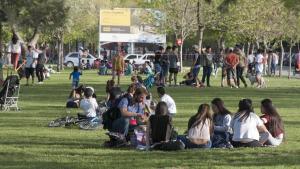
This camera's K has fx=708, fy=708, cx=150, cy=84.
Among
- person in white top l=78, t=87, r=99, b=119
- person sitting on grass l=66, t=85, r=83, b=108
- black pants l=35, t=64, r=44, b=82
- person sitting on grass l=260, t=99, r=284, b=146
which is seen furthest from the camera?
black pants l=35, t=64, r=44, b=82

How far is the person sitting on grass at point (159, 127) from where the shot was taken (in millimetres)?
12664

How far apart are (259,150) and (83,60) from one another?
48818 mm

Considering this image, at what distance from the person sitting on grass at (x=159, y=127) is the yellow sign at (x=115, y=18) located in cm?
4984

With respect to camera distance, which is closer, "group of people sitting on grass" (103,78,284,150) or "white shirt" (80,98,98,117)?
"group of people sitting on grass" (103,78,284,150)

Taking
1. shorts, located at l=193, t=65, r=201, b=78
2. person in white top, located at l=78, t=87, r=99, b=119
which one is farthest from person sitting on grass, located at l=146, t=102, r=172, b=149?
shorts, located at l=193, t=65, r=201, b=78

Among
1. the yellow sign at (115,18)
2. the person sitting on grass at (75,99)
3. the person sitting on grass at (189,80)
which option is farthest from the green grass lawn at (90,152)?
the yellow sign at (115,18)

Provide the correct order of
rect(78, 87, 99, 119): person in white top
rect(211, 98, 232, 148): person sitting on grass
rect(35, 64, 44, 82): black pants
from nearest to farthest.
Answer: rect(211, 98, 232, 148): person sitting on grass < rect(78, 87, 99, 119): person in white top < rect(35, 64, 44, 82): black pants

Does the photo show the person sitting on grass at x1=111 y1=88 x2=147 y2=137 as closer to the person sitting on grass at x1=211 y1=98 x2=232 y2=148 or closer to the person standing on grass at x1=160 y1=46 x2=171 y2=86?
the person sitting on grass at x1=211 y1=98 x2=232 y2=148

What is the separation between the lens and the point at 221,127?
1348 cm

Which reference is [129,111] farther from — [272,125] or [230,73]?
[230,73]

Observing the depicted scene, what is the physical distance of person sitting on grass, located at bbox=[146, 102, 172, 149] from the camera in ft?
41.5

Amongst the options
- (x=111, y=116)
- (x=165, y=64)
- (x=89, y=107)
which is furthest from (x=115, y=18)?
(x=111, y=116)

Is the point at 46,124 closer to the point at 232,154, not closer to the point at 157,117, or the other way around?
the point at 157,117

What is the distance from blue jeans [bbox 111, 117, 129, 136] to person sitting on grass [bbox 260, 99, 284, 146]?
2.61 m
